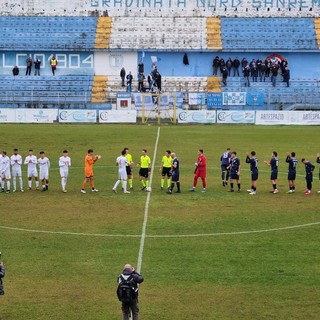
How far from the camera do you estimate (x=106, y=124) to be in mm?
66625

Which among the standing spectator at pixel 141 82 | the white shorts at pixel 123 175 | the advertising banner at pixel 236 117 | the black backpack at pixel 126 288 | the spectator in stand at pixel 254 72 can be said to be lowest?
the black backpack at pixel 126 288

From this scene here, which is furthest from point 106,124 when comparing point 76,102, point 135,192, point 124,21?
point 135,192

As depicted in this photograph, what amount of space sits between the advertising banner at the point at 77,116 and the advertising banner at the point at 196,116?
22.9ft

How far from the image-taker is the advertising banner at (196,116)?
67500 mm

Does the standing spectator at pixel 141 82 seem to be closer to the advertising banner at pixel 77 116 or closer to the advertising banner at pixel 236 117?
the advertising banner at pixel 77 116

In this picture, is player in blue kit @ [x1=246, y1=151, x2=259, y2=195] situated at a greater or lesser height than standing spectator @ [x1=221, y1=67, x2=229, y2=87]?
lesser

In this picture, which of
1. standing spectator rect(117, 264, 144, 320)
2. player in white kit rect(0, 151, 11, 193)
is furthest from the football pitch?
standing spectator rect(117, 264, 144, 320)

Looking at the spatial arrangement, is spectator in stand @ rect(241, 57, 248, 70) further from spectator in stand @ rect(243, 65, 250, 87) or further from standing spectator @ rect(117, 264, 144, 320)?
standing spectator @ rect(117, 264, 144, 320)

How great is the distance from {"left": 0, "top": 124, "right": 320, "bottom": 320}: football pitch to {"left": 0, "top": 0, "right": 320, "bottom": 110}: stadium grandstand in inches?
1164

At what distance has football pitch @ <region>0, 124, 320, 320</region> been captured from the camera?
21203mm

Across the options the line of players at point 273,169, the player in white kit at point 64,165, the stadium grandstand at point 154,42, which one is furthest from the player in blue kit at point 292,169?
the stadium grandstand at point 154,42

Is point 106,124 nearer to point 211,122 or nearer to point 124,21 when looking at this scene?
point 211,122

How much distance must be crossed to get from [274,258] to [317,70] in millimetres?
55874

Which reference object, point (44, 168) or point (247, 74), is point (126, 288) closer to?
point (44, 168)
